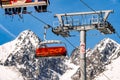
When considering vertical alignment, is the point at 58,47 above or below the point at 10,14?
below

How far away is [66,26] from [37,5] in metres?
7.04

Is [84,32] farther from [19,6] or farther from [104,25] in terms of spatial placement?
[19,6]

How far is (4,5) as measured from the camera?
131 ft

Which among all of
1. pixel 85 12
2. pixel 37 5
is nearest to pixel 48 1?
pixel 37 5

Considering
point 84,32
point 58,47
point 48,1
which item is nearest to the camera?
point 48,1

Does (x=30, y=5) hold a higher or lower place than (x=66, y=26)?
higher

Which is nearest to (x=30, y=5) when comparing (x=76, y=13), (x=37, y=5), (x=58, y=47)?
(x=37, y=5)

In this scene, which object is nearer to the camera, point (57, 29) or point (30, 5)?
Result: point (30, 5)

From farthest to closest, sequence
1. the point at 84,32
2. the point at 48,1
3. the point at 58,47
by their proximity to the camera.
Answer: the point at 58,47
the point at 84,32
the point at 48,1

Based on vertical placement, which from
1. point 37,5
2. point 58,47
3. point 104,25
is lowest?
point 58,47

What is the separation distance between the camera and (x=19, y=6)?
39.8 meters

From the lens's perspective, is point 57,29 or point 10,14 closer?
point 10,14

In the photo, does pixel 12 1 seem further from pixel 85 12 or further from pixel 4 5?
pixel 85 12

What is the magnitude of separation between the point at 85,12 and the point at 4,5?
8688 mm
